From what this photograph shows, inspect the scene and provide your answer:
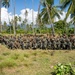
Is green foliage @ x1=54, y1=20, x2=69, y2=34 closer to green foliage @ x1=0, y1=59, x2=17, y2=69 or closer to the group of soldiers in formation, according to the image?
the group of soldiers in formation

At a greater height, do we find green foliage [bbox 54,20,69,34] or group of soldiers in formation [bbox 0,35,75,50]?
green foliage [bbox 54,20,69,34]

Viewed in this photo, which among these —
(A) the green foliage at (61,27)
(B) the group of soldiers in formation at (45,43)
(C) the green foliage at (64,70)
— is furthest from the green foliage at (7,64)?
(A) the green foliage at (61,27)

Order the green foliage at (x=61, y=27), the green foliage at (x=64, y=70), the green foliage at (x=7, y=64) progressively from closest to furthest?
the green foliage at (x=64, y=70)
the green foliage at (x=7, y=64)
the green foliage at (x=61, y=27)

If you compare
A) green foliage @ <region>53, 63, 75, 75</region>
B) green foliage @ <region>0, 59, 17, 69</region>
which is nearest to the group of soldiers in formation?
green foliage @ <region>0, 59, 17, 69</region>

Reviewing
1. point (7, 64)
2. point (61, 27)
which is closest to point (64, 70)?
point (7, 64)

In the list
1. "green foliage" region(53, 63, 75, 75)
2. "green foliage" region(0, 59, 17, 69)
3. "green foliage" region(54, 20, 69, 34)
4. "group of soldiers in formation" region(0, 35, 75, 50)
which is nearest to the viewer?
"green foliage" region(53, 63, 75, 75)

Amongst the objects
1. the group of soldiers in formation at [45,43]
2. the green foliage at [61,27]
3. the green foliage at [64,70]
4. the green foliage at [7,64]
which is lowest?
the green foliage at [64,70]

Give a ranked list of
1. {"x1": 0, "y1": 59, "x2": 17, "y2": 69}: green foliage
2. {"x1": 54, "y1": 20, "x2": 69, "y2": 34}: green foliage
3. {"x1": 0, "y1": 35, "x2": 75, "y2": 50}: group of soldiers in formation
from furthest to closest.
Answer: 1. {"x1": 54, "y1": 20, "x2": 69, "y2": 34}: green foliage
2. {"x1": 0, "y1": 35, "x2": 75, "y2": 50}: group of soldiers in formation
3. {"x1": 0, "y1": 59, "x2": 17, "y2": 69}: green foliage

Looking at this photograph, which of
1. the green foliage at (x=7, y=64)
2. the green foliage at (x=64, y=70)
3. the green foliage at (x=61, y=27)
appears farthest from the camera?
the green foliage at (x=61, y=27)

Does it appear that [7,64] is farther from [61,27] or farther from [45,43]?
[61,27]

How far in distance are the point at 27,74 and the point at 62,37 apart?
794cm

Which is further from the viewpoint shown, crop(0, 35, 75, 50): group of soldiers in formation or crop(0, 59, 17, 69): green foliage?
crop(0, 35, 75, 50): group of soldiers in formation

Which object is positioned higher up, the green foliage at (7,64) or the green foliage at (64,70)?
the green foliage at (7,64)

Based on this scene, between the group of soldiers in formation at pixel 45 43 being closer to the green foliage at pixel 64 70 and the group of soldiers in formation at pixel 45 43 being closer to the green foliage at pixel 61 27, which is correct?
the green foliage at pixel 64 70
